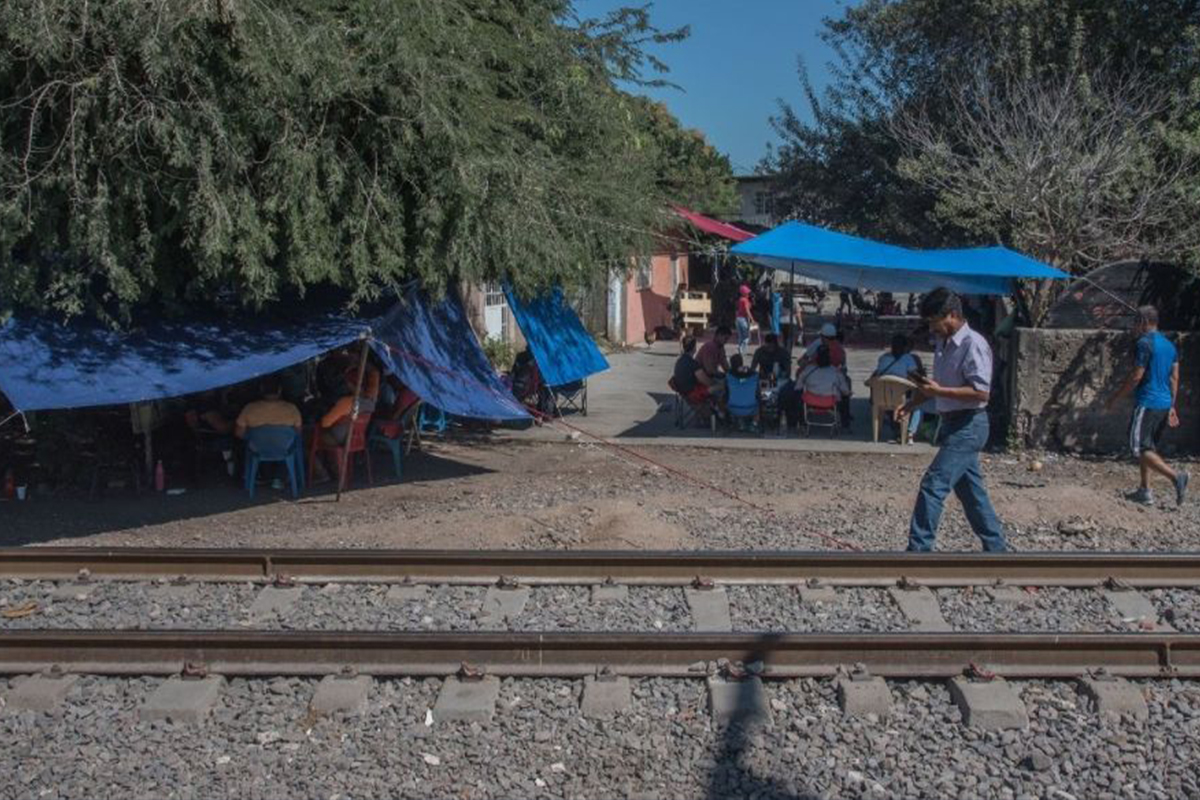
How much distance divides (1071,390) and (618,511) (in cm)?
589

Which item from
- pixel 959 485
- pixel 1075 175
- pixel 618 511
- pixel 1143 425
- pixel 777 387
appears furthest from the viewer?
pixel 1075 175

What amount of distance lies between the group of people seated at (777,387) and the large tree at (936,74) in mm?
4372

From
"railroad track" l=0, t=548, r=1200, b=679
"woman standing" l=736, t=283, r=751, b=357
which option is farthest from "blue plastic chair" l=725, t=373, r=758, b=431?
"woman standing" l=736, t=283, r=751, b=357

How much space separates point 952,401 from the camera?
754 cm

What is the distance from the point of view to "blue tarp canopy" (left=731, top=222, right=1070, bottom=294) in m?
13.5

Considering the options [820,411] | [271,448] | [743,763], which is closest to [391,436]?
[271,448]

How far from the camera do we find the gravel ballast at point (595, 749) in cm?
493

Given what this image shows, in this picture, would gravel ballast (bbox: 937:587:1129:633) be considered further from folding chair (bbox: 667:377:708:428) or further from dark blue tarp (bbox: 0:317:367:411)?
folding chair (bbox: 667:377:708:428)

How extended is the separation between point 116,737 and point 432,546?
3.81 meters

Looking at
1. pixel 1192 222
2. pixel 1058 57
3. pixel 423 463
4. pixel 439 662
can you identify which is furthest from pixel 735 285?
pixel 439 662

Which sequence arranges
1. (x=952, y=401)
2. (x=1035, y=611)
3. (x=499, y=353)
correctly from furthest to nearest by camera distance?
(x=499, y=353) → (x=952, y=401) → (x=1035, y=611)

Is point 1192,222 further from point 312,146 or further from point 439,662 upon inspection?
point 439,662

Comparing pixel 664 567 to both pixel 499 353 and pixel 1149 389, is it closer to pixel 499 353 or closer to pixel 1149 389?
pixel 1149 389

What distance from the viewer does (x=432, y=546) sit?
9.03 metres
